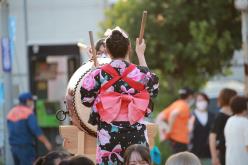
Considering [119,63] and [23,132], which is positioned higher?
[119,63]

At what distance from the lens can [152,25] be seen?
78.5 ft

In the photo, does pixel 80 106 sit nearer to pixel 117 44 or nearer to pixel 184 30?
pixel 117 44

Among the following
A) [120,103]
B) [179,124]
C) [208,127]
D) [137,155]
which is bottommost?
[208,127]

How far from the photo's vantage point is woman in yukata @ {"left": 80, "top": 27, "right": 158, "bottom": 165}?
8016 mm

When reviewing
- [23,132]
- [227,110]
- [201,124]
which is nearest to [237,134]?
[227,110]

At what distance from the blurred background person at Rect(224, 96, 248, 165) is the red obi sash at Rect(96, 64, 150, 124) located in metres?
3.36

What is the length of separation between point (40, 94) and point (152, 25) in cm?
351

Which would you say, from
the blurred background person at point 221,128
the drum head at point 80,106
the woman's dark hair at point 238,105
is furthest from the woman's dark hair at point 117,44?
the blurred background person at point 221,128

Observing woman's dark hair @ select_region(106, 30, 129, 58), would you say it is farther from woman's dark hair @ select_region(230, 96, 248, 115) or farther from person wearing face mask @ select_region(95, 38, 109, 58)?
woman's dark hair @ select_region(230, 96, 248, 115)

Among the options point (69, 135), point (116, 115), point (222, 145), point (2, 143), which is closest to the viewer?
point (116, 115)

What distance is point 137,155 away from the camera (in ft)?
24.4

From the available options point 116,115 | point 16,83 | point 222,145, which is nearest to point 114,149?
point 116,115

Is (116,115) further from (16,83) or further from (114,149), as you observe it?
(16,83)

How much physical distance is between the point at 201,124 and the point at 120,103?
10916mm
